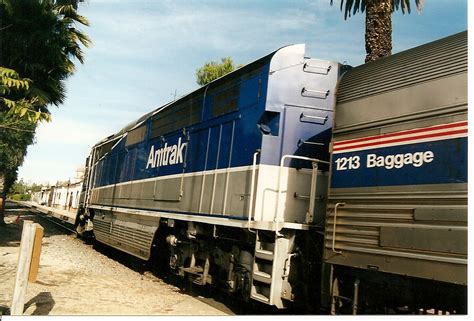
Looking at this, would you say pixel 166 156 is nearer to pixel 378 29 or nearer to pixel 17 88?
pixel 17 88

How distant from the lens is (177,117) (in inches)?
370

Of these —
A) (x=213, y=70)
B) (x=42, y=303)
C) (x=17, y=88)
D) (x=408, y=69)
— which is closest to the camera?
(x=408, y=69)

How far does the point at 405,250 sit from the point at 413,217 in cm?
31

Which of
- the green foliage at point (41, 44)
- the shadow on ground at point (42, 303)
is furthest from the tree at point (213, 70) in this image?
the shadow on ground at point (42, 303)

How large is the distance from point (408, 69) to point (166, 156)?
6.15 m

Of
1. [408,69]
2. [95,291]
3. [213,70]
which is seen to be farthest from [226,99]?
[213,70]

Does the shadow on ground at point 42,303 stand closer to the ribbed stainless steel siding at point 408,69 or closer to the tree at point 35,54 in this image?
the tree at point 35,54

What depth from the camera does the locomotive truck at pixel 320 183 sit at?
3.82 m

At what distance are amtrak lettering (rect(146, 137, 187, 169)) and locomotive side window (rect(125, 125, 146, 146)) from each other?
3.59 feet

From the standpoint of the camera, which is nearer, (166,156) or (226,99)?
(226,99)

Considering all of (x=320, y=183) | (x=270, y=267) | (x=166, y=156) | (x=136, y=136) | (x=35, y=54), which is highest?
(x=35, y=54)

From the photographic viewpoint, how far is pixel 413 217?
3908mm

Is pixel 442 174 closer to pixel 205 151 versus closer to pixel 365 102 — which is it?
pixel 365 102
